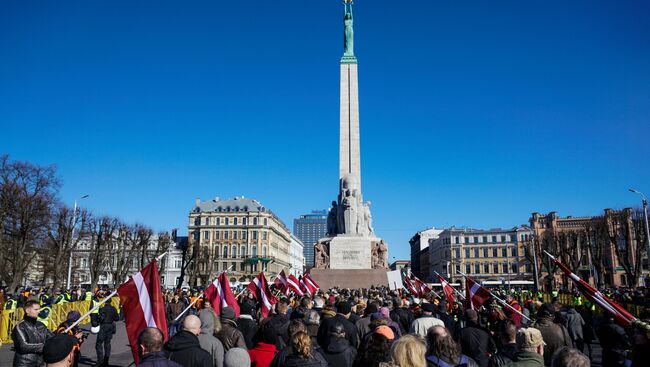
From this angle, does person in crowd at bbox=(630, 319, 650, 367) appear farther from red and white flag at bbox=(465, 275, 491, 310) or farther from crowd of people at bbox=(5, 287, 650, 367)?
red and white flag at bbox=(465, 275, 491, 310)

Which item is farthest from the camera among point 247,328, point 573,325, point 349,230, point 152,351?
point 349,230

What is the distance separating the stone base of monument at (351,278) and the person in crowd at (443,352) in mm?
28526

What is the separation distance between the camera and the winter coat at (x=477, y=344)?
6891 mm

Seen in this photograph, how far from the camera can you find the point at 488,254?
97.7m

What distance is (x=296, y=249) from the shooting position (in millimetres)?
148625

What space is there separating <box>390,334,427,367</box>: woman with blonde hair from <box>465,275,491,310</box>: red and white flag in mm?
7293

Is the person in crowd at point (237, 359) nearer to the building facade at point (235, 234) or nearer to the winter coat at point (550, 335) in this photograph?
the winter coat at point (550, 335)

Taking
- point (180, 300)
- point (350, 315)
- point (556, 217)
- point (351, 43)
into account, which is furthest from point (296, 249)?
point (350, 315)

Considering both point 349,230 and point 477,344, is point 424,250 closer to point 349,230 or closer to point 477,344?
point 349,230

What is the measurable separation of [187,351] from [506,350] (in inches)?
137

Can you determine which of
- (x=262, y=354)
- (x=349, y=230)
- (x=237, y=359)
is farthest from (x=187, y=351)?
(x=349, y=230)

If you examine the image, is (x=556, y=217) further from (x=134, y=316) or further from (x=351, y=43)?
(x=134, y=316)

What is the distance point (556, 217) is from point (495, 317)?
88683 millimetres

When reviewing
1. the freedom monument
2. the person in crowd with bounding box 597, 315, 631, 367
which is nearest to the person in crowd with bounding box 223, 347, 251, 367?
the person in crowd with bounding box 597, 315, 631, 367
